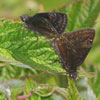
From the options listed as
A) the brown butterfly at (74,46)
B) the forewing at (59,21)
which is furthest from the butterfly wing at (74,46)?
the forewing at (59,21)

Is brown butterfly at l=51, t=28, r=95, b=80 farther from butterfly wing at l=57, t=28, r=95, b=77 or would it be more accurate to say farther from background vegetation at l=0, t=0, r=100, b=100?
background vegetation at l=0, t=0, r=100, b=100

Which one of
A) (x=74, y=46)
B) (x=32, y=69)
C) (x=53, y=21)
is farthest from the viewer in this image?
(x=53, y=21)

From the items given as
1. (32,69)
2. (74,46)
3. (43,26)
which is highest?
(43,26)

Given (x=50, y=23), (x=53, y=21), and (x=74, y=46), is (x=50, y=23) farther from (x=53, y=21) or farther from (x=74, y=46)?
(x=74, y=46)

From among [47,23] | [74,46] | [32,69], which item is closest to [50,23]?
[47,23]

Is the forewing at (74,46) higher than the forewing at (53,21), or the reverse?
the forewing at (53,21)

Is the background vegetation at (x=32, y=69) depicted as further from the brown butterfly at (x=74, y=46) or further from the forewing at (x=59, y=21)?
the forewing at (x=59, y=21)

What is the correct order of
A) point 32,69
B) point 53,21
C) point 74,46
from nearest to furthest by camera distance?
point 32,69, point 74,46, point 53,21

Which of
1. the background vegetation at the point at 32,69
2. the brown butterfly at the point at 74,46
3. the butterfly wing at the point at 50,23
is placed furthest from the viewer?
the butterfly wing at the point at 50,23
